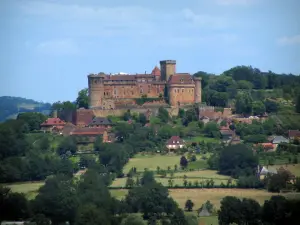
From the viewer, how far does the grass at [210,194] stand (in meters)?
51.0

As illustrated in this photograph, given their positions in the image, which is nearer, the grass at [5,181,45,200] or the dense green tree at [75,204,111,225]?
the dense green tree at [75,204,111,225]

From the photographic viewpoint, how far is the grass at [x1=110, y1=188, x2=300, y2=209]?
5097 centimetres

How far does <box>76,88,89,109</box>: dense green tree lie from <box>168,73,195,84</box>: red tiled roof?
24.5 ft

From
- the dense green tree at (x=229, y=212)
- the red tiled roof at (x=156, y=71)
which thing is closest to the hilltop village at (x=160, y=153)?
the dense green tree at (x=229, y=212)

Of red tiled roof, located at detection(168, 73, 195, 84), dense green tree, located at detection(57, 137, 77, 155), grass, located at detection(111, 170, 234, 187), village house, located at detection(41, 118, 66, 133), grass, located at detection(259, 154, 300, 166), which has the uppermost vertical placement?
red tiled roof, located at detection(168, 73, 195, 84)

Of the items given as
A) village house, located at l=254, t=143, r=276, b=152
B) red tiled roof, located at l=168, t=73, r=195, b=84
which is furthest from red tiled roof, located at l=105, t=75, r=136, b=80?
village house, located at l=254, t=143, r=276, b=152

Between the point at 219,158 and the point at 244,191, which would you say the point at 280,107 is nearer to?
the point at 219,158

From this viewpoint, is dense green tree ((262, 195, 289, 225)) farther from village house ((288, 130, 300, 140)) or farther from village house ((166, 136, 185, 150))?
village house ((288, 130, 300, 140))

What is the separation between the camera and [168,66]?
79375 mm

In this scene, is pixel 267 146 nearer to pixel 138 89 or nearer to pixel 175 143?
pixel 175 143

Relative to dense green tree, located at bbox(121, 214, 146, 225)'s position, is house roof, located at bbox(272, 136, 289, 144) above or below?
above

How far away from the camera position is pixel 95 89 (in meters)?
77.1

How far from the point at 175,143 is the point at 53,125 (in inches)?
457

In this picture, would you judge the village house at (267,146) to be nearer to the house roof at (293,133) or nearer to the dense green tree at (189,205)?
the house roof at (293,133)
